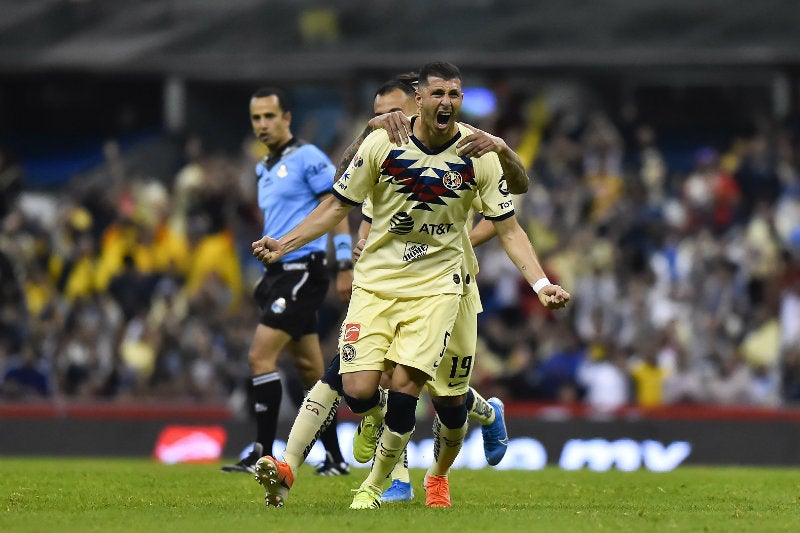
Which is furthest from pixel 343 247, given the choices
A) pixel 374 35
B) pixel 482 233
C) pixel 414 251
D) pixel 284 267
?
pixel 374 35

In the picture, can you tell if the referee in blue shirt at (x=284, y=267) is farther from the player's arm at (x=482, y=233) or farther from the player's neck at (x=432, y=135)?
the player's neck at (x=432, y=135)

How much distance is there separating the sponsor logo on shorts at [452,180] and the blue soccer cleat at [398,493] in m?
2.25

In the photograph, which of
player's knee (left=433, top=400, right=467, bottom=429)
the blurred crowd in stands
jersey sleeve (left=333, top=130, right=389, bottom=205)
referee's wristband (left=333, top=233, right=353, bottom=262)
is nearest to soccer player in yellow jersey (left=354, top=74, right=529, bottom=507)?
player's knee (left=433, top=400, right=467, bottom=429)

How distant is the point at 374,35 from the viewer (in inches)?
997

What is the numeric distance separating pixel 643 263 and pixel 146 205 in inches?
305

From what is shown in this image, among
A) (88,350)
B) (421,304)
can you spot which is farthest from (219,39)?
(421,304)

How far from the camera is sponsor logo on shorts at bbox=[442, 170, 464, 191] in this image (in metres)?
9.70

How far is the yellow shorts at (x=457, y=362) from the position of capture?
32.6 ft

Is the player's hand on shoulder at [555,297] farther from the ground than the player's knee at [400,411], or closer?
farther from the ground

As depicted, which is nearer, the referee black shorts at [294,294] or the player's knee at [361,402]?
the player's knee at [361,402]

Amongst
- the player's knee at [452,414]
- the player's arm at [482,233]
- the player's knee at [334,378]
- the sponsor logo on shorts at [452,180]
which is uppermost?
the sponsor logo on shorts at [452,180]

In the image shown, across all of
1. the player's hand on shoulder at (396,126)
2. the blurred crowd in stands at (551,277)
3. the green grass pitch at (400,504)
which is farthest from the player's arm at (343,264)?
the blurred crowd in stands at (551,277)

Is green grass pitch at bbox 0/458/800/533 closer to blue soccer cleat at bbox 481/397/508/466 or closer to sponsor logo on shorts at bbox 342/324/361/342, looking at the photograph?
blue soccer cleat at bbox 481/397/508/466

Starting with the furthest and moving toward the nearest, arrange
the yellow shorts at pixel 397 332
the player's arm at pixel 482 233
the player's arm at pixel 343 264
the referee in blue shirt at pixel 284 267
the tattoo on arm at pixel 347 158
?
the referee in blue shirt at pixel 284 267
the player's arm at pixel 343 264
the player's arm at pixel 482 233
the tattoo on arm at pixel 347 158
the yellow shorts at pixel 397 332
